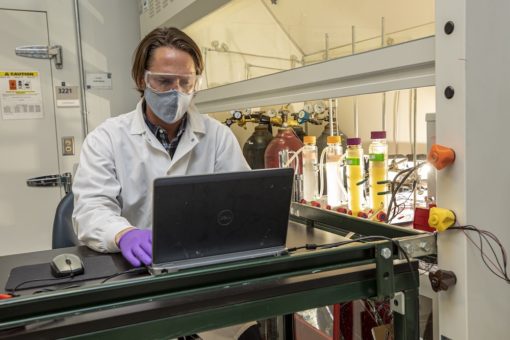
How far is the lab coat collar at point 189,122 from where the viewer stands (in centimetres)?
140

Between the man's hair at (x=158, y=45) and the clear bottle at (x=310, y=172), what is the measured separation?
25.7 inches

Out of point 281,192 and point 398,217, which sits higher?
point 281,192

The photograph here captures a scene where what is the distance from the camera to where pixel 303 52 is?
2.14 meters

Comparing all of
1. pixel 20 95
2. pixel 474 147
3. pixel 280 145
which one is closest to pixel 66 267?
pixel 474 147

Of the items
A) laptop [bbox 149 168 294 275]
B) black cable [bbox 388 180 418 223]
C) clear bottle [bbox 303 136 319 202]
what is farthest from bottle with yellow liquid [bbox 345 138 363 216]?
laptop [bbox 149 168 294 275]

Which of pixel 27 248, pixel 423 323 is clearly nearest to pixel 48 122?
pixel 27 248

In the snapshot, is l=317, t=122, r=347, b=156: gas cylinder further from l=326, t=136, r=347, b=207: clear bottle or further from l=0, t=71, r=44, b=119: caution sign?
l=0, t=71, r=44, b=119: caution sign

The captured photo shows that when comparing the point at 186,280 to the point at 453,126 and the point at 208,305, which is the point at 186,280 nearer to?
the point at 208,305

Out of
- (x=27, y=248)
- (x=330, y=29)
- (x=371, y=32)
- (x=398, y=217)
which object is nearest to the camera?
(x=398, y=217)

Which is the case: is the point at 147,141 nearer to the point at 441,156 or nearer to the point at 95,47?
the point at 441,156

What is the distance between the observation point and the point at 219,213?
80cm

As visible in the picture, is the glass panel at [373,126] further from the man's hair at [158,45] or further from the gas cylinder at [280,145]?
the man's hair at [158,45]

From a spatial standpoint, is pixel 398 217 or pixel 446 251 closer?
pixel 446 251

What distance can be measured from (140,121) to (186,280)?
32.0 inches
